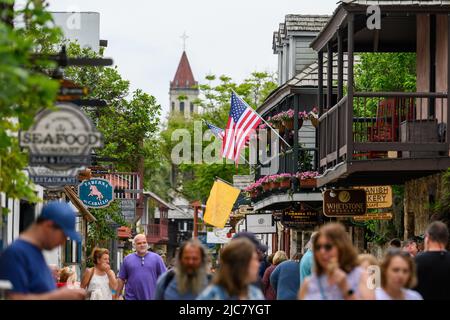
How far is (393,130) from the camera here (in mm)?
25328

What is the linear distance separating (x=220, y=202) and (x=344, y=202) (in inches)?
176

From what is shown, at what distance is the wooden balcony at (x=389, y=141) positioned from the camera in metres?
23.5

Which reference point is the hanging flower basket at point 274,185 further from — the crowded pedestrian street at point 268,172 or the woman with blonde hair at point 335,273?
the woman with blonde hair at point 335,273

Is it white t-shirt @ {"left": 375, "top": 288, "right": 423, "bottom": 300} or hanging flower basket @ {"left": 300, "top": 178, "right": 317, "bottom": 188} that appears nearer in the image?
white t-shirt @ {"left": 375, "top": 288, "right": 423, "bottom": 300}

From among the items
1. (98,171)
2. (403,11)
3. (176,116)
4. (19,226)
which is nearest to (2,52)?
(19,226)

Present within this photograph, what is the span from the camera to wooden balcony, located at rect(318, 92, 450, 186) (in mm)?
23547

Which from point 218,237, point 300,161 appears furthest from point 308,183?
point 218,237

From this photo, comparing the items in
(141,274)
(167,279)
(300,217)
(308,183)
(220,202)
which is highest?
(308,183)

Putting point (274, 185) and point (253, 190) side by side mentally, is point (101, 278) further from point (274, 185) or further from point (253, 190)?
point (253, 190)

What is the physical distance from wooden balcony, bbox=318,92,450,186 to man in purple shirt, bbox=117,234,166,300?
5.11 metres

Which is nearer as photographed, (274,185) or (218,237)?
(274,185)

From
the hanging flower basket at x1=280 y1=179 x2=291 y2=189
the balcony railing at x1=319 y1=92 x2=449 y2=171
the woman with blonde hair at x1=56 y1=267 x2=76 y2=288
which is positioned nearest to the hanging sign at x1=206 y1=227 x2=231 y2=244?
the hanging flower basket at x1=280 y1=179 x2=291 y2=189

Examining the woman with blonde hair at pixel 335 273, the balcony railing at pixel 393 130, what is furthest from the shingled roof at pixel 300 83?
the woman with blonde hair at pixel 335 273

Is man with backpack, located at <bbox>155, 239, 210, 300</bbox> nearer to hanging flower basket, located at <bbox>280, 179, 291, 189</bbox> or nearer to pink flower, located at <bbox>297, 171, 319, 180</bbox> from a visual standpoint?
pink flower, located at <bbox>297, 171, 319, 180</bbox>
